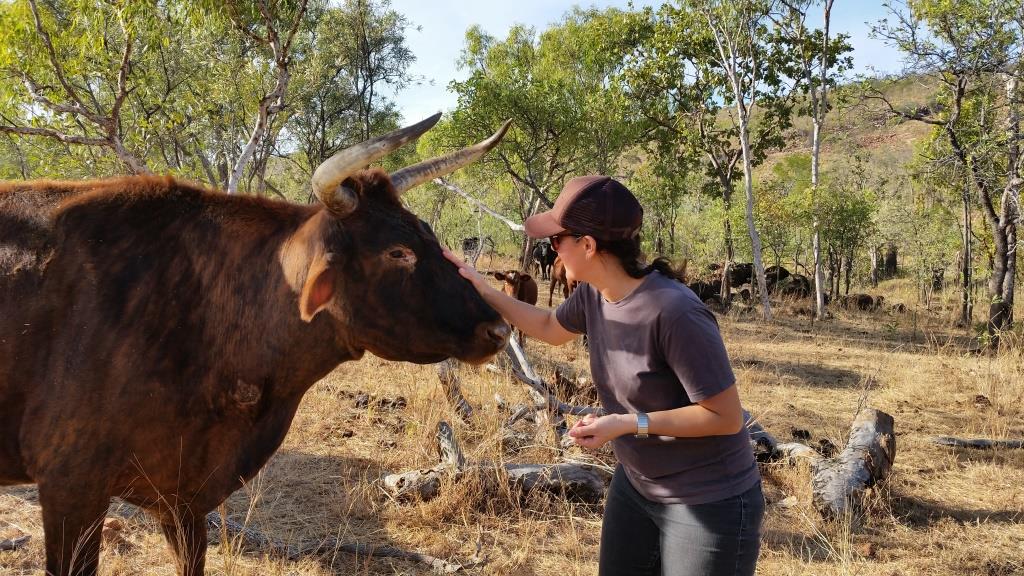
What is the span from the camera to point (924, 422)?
319 inches

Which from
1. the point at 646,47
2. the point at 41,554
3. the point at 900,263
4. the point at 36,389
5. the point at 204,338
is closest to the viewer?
the point at 36,389

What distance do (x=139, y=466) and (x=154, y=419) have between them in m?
0.20

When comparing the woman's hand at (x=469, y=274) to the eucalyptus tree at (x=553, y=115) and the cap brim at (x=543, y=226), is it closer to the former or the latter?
the cap brim at (x=543, y=226)

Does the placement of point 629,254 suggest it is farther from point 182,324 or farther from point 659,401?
point 182,324

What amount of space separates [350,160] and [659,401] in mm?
1493

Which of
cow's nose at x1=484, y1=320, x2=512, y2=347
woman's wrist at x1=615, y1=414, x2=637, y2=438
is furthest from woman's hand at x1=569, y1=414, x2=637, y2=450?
cow's nose at x1=484, y1=320, x2=512, y2=347

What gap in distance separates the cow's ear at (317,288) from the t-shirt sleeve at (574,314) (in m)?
0.95

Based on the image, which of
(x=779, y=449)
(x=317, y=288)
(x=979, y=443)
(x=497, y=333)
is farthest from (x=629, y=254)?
(x=979, y=443)

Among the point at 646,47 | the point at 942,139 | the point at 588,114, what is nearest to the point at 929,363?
the point at 942,139

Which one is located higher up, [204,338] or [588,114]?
[588,114]

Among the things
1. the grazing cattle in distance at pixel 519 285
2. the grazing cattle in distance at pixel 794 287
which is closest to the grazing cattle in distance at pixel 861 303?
the grazing cattle in distance at pixel 794 287

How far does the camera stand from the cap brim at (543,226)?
2.33m

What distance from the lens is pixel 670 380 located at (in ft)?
7.29

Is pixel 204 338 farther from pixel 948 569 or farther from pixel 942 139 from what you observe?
pixel 942 139
